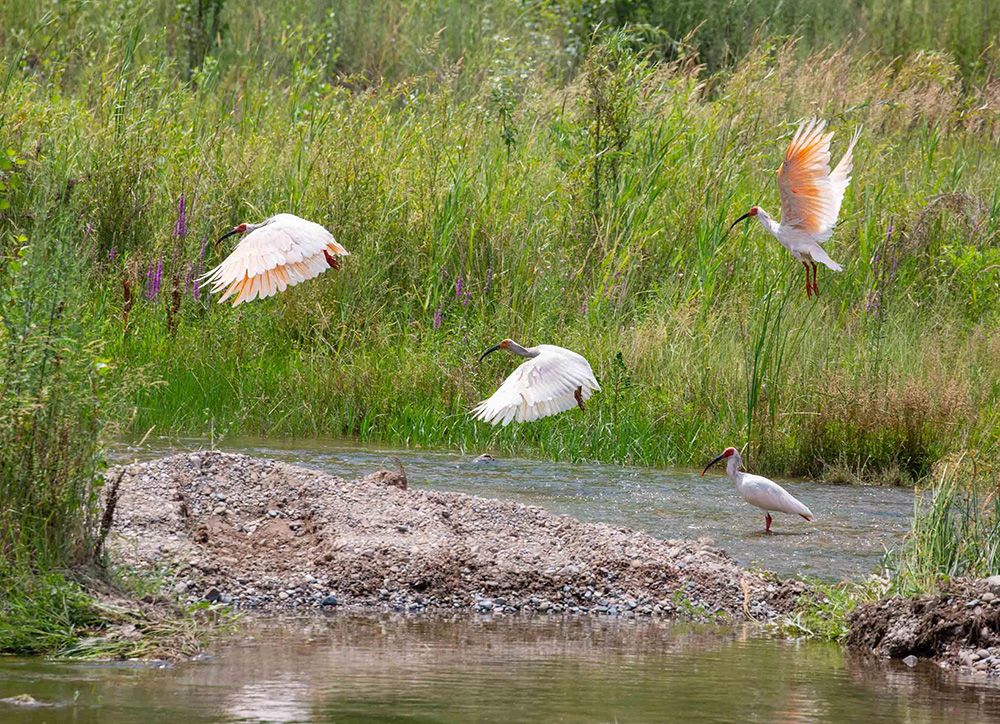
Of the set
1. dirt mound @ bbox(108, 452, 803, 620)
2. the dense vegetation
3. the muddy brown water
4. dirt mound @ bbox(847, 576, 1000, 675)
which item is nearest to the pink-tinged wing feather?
the dense vegetation

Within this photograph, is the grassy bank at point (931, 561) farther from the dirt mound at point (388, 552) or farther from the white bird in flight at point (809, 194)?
the white bird in flight at point (809, 194)

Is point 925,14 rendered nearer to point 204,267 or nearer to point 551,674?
point 204,267

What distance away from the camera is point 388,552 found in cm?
735

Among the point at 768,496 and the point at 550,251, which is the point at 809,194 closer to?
the point at 768,496

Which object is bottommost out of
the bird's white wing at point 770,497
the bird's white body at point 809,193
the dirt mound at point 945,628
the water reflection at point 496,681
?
the water reflection at point 496,681

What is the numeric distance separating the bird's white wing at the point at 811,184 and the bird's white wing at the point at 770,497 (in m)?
2.11

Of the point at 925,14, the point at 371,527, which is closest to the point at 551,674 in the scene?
the point at 371,527

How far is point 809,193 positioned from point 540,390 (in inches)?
81.6

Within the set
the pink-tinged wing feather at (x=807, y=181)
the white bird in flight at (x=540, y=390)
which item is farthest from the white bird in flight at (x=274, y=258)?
the pink-tinged wing feather at (x=807, y=181)

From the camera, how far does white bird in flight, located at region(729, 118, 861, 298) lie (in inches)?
381

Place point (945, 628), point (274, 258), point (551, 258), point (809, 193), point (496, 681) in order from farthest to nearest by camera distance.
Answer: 1. point (551, 258)
2. point (809, 193)
3. point (274, 258)
4. point (945, 628)
5. point (496, 681)

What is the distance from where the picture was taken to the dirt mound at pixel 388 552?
23.4ft

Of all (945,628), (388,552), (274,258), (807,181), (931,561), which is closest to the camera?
(945,628)

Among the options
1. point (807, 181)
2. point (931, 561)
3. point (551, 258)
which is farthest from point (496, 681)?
point (551, 258)
